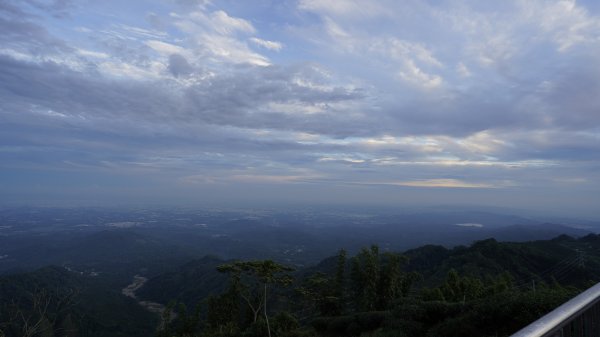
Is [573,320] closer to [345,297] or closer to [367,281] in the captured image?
[367,281]

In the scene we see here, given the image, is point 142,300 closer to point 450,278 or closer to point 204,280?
point 204,280

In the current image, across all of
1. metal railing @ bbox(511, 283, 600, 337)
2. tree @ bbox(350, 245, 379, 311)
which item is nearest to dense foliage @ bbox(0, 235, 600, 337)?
tree @ bbox(350, 245, 379, 311)

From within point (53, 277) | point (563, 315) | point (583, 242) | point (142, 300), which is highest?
point (563, 315)

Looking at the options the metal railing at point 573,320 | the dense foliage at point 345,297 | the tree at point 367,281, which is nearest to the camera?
the metal railing at point 573,320

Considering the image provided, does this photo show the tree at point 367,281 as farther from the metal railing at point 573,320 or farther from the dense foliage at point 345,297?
the metal railing at point 573,320

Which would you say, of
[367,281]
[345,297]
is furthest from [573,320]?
[345,297]

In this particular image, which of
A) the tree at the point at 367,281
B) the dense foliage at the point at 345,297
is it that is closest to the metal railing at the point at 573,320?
the dense foliage at the point at 345,297

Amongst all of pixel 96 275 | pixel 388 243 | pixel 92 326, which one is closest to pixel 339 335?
pixel 92 326

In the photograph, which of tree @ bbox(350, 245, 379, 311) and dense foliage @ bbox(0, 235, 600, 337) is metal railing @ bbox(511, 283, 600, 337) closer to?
dense foliage @ bbox(0, 235, 600, 337)
